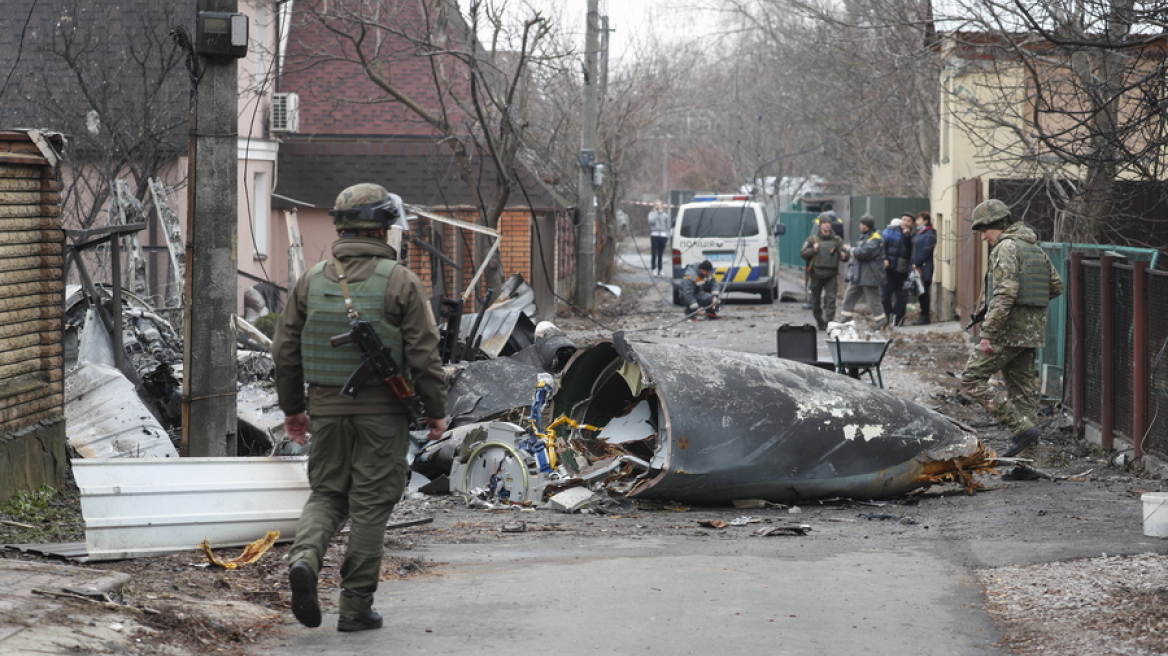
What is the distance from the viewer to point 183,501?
5.92 m

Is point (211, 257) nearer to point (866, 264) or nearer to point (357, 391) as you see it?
point (357, 391)

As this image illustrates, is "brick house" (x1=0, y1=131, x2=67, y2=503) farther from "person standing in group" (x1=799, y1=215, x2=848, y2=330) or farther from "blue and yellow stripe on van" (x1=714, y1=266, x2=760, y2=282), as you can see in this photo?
"blue and yellow stripe on van" (x1=714, y1=266, x2=760, y2=282)

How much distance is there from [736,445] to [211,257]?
3.33m

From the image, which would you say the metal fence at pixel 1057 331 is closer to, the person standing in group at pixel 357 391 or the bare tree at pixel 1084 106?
the bare tree at pixel 1084 106

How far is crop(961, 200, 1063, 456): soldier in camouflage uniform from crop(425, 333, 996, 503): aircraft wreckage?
0.70 m

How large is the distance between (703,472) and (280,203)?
16558 mm

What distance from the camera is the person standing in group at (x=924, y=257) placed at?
20.7 m

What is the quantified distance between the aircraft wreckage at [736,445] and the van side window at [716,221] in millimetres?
17546

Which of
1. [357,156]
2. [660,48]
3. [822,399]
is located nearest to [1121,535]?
[822,399]

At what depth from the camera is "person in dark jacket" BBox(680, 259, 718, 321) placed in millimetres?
23469

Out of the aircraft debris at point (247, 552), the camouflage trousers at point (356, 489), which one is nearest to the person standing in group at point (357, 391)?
the camouflage trousers at point (356, 489)

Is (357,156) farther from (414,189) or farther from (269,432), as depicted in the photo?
(269,432)

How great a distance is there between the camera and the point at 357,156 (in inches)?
923

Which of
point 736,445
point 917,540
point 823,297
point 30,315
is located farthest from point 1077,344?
point 823,297
